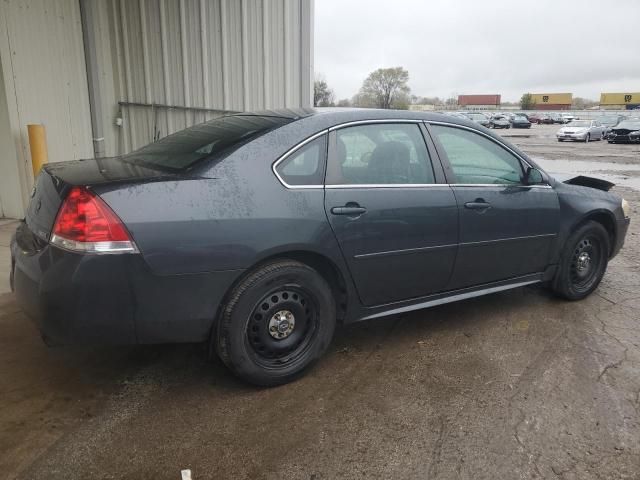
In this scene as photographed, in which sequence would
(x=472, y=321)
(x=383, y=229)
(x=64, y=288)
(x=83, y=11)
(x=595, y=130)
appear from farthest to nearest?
(x=595, y=130) → (x=83, y=11) → (x=472, y=321) → (x=383, y=229) → (x=64, y=288)

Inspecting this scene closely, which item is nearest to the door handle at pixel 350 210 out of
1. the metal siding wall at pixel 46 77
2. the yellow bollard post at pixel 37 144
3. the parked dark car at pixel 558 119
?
the yellow bollard post at pixel 37 144

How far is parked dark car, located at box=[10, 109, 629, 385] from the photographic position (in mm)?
2537

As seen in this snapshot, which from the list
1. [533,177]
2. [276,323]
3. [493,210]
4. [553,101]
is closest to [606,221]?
[533,177]

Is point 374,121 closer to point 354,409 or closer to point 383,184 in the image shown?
point 383,184

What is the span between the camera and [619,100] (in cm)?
9988

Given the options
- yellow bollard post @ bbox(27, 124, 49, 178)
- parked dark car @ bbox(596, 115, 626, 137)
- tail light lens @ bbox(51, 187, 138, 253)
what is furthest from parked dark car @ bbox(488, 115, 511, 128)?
tail light lens @ bbox(51, 187, 138, 253)

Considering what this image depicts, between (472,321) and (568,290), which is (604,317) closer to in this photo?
(568,290)

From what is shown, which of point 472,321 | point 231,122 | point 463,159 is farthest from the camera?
point 472,321

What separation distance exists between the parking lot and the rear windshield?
1.27 metres

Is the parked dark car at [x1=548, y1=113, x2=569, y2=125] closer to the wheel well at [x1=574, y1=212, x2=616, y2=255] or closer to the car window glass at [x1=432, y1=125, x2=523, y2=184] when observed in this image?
the wheel well at [x1=574, y1=212, x2=616, y2=255]

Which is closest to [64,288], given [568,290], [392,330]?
Result: [392,330]

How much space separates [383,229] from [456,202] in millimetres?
676

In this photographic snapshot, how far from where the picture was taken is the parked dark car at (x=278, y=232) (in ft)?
8.32

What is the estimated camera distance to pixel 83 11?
733cm
